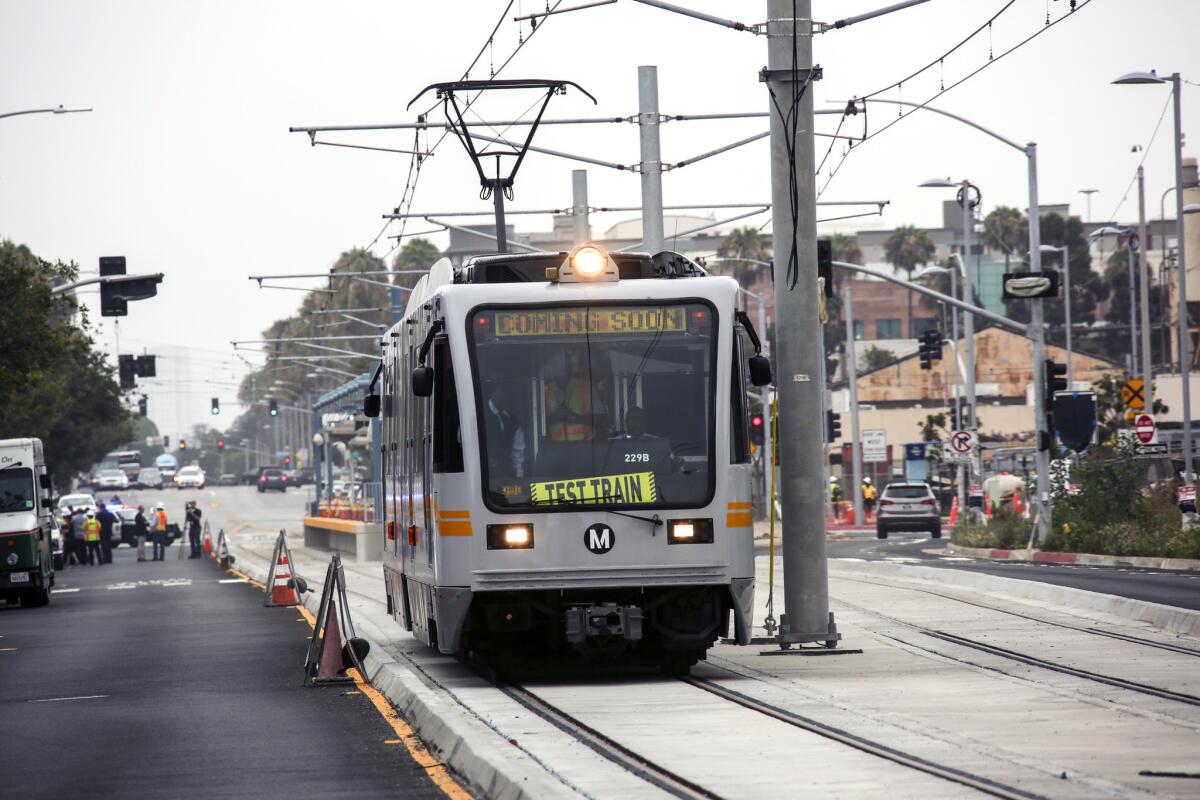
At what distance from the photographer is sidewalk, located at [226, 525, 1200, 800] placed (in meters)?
9.58

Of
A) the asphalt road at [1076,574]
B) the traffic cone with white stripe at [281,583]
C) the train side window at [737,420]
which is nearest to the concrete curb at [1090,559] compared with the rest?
the asphalt road at [1076,574]

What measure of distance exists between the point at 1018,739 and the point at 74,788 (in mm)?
5326

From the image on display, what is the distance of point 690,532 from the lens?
14.9 metres

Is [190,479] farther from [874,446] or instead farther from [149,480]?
[874,446]

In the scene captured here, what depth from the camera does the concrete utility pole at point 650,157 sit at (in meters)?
24.0

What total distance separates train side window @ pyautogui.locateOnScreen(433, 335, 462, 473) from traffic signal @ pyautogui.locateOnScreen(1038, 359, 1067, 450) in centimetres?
2381

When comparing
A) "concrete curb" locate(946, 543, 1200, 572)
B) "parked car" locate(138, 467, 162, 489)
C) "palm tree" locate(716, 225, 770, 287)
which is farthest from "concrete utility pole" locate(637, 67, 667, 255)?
"parked car" locate(138, 467, 162, 489)

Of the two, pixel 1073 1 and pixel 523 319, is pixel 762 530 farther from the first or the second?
pixel 523 319

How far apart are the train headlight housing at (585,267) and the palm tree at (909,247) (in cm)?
9443

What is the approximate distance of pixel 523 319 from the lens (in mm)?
15195

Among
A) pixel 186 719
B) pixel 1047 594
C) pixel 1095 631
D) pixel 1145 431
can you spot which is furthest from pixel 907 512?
pixel 186 719

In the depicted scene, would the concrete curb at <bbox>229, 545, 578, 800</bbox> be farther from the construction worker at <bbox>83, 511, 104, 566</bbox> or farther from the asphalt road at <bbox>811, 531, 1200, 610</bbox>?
the construction worker at <bbox>83, 511, 104, 566</bbox>

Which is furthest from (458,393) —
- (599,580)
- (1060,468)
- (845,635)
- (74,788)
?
(1060,468)

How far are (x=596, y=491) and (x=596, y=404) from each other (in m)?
Result: 0.68
